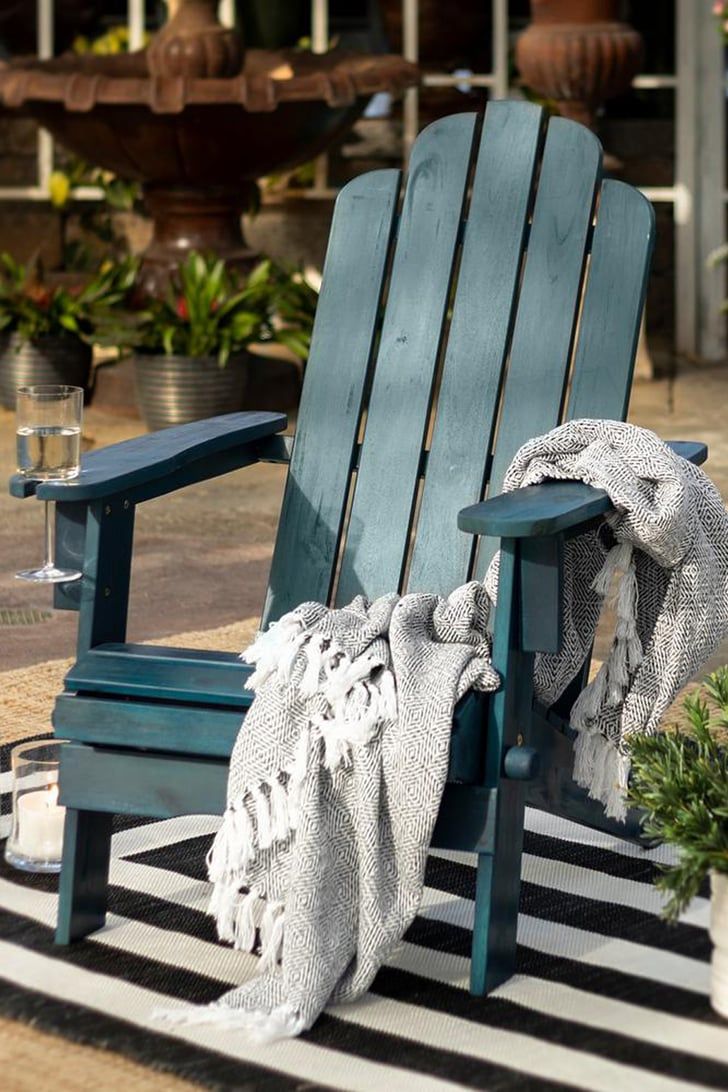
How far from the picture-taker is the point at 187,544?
4.69 metres

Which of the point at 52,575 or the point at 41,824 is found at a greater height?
the point at 52,575

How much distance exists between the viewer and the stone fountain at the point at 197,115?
5625 millimetres

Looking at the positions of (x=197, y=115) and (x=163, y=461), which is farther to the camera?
(x=197, y=115)

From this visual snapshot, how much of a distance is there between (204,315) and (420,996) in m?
3.78

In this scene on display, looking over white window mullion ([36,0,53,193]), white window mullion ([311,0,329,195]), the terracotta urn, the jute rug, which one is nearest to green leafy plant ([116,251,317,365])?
the terracotta urn

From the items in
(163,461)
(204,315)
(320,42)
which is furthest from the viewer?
(320,42)

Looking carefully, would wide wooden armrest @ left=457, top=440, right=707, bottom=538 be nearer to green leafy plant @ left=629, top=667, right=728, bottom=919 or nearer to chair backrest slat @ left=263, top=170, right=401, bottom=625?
green leafy plant @ left=629, top=667, right=728, bottom=919

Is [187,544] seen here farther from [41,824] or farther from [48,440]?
[48,440]

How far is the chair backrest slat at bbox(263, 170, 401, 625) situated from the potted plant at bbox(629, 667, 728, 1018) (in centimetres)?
66

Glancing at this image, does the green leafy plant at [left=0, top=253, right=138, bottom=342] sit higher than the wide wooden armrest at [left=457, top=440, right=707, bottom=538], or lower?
lower

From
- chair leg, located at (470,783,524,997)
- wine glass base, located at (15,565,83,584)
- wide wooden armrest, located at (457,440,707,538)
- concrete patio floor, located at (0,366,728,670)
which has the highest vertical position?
wide wooden armrest, located at (457,440,707,538)

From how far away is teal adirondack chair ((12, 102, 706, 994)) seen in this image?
2.26m

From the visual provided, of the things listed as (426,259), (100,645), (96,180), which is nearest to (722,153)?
(96,180)

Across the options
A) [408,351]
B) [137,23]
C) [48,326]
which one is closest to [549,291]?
[408,351]
